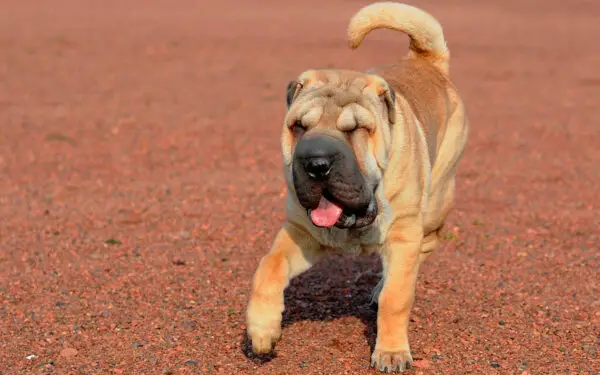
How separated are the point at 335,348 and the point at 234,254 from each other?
222cm

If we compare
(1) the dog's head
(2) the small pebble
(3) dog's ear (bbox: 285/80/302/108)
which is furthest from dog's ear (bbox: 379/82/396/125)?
(2) the small pebble

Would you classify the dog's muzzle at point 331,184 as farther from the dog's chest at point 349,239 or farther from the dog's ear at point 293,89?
the dog's ear at point 293,89

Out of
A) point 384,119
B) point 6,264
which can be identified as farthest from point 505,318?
point 6,264

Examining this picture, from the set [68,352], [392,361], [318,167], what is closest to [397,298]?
[392,361]

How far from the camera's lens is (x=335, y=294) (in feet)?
23.5

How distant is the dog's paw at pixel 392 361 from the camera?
562 centimetres

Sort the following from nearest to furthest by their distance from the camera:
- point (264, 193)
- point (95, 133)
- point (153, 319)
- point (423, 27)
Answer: point (153, 319) < point (423, 27) < point (264, 193) < point (95, 133)

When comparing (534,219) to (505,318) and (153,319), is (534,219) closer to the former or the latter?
(505,318)

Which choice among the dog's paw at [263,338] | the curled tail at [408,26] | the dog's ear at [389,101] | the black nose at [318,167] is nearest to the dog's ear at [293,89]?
the dog's ear at [389,101]

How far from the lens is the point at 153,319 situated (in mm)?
6594

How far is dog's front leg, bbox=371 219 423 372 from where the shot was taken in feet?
18.5

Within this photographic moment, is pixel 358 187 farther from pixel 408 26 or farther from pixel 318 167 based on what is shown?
pixel 408 26

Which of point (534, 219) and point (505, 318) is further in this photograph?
point (534, 219)

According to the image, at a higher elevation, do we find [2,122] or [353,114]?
[353,114]
